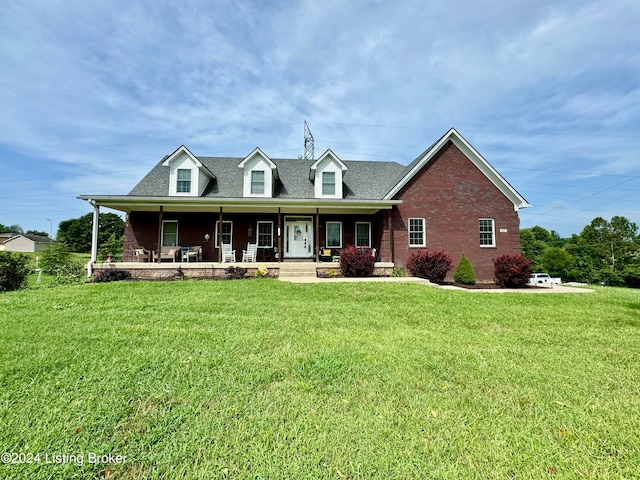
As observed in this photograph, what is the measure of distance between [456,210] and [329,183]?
683cm

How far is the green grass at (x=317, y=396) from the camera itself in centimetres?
231

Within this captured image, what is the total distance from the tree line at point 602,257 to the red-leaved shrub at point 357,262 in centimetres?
4649

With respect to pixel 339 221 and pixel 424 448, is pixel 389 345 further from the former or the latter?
pixel 339 221

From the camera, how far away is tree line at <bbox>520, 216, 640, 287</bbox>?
139 ft

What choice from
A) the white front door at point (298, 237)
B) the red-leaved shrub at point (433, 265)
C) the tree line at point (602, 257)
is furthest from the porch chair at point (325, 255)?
the tree line at point (602, 257)

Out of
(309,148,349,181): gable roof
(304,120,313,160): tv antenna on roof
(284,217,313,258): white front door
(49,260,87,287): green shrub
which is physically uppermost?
(304,120,313,160): tv antenna on roof

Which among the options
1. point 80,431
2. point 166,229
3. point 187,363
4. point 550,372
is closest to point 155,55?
point 166,229

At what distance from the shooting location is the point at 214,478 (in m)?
2.14

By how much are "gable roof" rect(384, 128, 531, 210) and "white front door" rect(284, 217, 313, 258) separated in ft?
15.4

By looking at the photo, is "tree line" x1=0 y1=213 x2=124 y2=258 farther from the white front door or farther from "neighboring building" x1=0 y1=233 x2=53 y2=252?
the white front door

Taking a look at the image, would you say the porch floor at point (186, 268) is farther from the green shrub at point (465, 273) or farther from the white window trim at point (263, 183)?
the green shrub at point (465, 273)

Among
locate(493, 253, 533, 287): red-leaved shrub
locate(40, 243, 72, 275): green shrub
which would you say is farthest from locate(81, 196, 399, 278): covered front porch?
locate(40, 243, 72, 275): green shrub

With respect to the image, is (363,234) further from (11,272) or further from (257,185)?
(11,272)

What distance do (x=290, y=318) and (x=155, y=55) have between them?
11.4 metres
